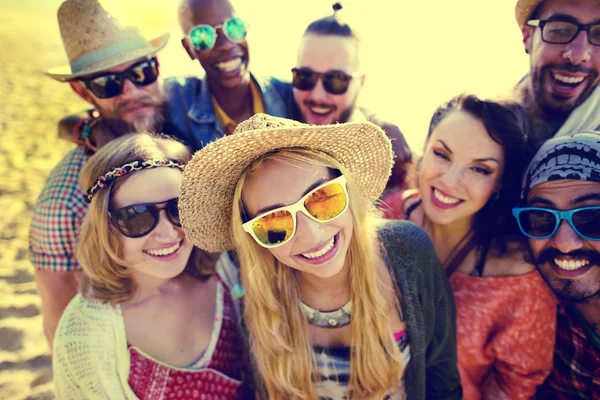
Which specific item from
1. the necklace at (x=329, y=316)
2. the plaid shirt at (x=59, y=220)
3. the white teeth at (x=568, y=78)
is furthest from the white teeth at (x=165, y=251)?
the white teeth at (x=568, y=78)

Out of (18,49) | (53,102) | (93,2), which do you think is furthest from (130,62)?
(18,49)

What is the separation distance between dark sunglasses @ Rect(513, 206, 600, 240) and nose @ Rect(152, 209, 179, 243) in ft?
5.43

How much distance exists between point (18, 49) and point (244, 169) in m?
15.5

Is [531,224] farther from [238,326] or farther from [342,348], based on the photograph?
[238,326]

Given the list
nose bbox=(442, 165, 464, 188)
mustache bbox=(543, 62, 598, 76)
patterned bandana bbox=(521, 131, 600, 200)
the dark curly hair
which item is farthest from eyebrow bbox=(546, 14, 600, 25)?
nose bbox=(442, 165, 464, 188)

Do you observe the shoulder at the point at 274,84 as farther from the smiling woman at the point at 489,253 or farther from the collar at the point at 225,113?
the smiling woman at the point at 489,253

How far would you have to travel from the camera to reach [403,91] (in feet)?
30.0

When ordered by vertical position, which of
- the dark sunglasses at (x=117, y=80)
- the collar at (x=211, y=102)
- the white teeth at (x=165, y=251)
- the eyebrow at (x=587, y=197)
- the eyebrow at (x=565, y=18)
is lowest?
the white teeth at (x=165, y=251)

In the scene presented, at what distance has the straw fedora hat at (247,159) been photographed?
1.64 metres

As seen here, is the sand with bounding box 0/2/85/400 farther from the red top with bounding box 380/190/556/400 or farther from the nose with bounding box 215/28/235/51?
the red top with bounding box 380/190/556/400

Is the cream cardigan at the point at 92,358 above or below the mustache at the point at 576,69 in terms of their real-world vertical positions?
below

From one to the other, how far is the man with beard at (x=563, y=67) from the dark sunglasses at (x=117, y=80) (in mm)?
2494

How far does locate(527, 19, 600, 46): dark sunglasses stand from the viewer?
2447 mm

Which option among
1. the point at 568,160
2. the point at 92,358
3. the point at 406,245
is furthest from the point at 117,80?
the point at 568,160
